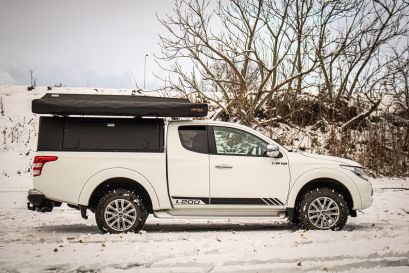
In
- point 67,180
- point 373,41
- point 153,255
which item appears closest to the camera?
point 153,255

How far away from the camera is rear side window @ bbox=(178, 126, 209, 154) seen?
24.7 feet

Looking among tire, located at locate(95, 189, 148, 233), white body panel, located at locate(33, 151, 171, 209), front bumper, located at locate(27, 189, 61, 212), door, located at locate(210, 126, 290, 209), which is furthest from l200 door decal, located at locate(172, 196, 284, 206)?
front bumper, located at locate(27, 189, 61, 212)

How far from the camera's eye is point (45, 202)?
23.9ft

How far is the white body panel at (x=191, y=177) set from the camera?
7.25 m

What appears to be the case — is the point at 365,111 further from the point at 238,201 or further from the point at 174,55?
the point at 238,201

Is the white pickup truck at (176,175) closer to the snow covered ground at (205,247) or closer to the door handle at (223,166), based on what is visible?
the door handle at (223,166)

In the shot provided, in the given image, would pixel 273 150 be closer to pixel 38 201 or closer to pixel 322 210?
pixel 322 210

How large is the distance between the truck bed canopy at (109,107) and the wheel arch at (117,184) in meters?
0.92

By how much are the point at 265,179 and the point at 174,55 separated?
9.18m

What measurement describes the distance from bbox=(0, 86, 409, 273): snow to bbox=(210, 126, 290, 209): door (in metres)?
0.54

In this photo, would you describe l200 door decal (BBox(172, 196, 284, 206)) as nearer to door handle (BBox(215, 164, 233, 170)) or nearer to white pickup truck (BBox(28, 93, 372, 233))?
white pickup truck (BBox(28, 93, 372, 233))

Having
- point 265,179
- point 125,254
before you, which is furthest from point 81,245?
point 265,179

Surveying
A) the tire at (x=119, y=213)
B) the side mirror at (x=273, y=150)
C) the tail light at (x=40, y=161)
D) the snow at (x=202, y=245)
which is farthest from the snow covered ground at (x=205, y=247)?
the side mirror at (x=273, y=150)

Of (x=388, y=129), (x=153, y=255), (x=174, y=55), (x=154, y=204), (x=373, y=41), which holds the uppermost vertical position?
(x=373, y=41)
